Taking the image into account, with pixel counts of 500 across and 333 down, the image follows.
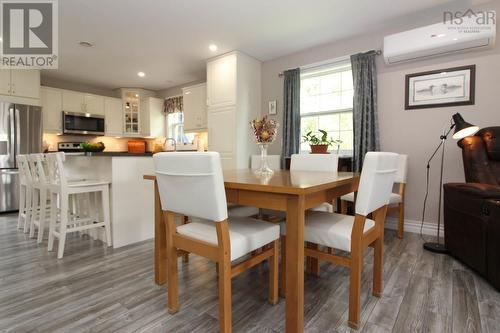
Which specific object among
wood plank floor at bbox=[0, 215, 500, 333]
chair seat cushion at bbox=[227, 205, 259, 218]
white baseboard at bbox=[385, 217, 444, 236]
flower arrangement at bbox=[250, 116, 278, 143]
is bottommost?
wood plank floor at bbox=[0, 215, 500, 333]

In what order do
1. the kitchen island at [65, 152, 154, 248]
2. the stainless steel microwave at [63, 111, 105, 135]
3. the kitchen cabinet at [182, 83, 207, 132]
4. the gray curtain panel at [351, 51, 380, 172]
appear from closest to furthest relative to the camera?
1. the kitchen island at [65, 152, 154, 248]
2. the gray curtain panel at [351, 51, 380, 172]
3. the kitchen cabinet at [182, 83, 207, 132]
4. the stainless steel microwave at [63, 111, 105, 135]

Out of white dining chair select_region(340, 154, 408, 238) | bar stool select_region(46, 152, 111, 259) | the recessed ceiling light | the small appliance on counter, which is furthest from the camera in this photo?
the small appliance on counter

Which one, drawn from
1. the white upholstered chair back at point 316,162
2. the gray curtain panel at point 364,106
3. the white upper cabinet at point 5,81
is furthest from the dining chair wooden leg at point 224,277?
the white upper cabinet at point 5,81

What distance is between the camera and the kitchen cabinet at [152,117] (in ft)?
19.2

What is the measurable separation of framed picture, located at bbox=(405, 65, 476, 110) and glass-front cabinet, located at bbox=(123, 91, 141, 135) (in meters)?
5.34

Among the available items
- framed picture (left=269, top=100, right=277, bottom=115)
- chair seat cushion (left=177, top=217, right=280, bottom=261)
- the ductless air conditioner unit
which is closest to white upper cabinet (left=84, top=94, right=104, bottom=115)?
framed picture (left=269, top=100, right=277, bottom=115)

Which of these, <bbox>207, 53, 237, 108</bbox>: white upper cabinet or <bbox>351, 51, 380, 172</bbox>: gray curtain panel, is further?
<bbox>207, 53, 237, 108</bbox>: white upper cabinet

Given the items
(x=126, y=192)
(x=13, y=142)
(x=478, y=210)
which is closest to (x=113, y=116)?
(x=13, y=142)

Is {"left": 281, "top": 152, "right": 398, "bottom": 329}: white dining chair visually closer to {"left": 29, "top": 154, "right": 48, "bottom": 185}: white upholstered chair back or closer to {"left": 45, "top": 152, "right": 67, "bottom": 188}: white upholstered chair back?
{"left": 45, "top": 152, "right": 67, "bottom": 188}: white upholstered chair back

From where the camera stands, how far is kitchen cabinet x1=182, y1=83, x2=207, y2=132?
472 cm

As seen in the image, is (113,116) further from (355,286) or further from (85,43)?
(355,286)

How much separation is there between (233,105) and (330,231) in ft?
9.49

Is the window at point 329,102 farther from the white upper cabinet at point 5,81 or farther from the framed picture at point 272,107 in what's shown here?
the white upper cabinet at point 5,81

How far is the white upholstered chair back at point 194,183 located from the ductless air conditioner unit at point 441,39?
112 inches
